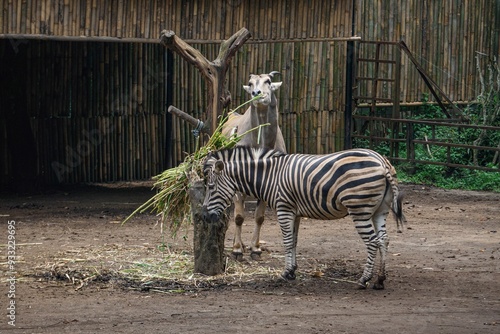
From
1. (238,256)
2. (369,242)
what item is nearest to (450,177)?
(238,256)

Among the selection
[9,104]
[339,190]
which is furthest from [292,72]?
[339,190]

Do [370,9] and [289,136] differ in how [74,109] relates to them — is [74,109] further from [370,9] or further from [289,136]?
[370,9]

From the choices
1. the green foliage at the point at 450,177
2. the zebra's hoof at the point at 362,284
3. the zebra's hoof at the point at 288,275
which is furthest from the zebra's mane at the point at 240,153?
the green foliage at the point at 450,177

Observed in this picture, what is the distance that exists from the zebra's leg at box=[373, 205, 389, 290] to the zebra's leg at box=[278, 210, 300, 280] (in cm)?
83

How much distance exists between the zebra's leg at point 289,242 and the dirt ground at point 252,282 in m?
0.14

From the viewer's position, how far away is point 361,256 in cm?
1108

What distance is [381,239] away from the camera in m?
9.47

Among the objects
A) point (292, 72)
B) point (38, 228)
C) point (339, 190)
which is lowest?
point (38, 228)

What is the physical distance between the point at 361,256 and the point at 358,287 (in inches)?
68.2

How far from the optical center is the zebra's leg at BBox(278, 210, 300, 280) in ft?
31.5

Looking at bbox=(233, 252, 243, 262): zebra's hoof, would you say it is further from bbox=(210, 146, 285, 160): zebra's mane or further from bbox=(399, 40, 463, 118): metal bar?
bbox=(399, 40, 463, 118): metal bar

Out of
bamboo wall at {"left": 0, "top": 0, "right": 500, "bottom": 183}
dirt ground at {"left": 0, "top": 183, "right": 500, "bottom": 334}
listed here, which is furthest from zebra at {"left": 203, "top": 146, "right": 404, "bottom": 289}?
bamboo wall at {"left": 0, "top": 0, "right": 500, "bottom": 183}

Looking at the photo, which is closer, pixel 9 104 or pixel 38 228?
pixel 38 228

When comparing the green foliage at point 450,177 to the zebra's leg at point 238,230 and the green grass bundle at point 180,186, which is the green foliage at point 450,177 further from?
the green grass bundle at point 180,186
